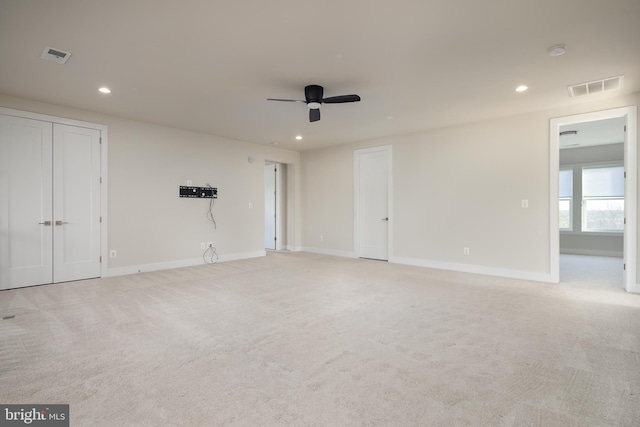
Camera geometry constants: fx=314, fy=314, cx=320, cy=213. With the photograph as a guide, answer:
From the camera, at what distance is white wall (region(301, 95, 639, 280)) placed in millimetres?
4918

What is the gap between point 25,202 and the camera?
4.43 metres

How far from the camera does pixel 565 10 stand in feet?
8.02

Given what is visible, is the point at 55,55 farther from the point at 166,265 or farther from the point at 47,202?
the point at 166,265

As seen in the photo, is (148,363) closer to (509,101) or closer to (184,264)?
(184,264)

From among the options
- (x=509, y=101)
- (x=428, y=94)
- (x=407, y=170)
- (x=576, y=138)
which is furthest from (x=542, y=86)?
(x=576, y=138)

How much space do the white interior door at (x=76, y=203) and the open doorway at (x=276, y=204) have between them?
4172 millimetres

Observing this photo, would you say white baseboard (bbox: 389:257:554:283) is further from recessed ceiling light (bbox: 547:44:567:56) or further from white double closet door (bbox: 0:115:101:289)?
white double closet door (bbox: 0:115:101:289)

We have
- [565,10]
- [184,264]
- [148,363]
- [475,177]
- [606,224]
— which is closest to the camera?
[148,363]

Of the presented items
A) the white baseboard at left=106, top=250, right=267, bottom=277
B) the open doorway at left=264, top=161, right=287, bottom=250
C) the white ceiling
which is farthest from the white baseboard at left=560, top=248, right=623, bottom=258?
the white baseboard at left=106, top=250, right=267, bottom=277

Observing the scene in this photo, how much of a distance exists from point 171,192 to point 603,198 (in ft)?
33.2

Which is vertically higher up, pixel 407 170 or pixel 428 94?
pixel 428 94

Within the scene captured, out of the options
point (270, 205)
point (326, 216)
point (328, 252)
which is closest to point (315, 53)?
point (326, 216)

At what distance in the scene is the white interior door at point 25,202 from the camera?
4289 millimetres

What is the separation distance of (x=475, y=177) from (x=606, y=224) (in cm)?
505
